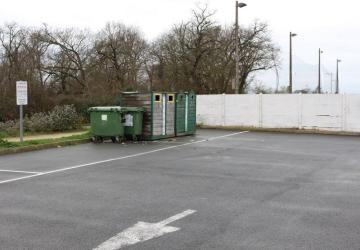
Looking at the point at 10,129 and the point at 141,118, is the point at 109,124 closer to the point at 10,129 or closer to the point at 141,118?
the point at 141,118

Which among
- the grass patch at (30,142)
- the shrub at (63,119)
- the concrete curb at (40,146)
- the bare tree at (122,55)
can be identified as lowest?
the concrete curb at (40,146)

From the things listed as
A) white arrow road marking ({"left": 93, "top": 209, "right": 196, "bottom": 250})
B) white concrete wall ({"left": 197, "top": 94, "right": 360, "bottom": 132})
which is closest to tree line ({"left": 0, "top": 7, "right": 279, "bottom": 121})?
white concrete wall ({"left": 197, "top": 94, "right": 360, "bottom": 132})

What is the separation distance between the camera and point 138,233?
5.77 m

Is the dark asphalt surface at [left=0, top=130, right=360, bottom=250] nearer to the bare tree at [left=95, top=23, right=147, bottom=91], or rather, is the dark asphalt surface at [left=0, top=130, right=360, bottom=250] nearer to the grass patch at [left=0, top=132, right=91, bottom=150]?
the grass patch at [left=0, top=132, right=91, bottom=150]

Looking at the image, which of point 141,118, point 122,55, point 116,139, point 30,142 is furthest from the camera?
point 122,55

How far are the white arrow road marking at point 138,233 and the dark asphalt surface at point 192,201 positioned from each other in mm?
116

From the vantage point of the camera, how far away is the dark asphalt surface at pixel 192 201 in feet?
18.3

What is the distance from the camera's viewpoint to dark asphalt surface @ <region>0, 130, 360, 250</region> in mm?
5586

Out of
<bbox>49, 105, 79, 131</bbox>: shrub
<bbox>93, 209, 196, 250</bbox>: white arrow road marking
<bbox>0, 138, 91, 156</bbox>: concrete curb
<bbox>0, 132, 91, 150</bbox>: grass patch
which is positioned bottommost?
<bbox>93, 209, 196, 250</bbox>: white arrow road marking

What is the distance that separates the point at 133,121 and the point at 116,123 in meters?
0.60

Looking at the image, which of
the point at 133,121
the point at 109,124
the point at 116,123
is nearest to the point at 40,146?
the point at 109,124

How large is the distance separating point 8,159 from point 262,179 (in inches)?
264

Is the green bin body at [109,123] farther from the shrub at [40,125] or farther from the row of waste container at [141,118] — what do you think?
the shrub at [40,125]

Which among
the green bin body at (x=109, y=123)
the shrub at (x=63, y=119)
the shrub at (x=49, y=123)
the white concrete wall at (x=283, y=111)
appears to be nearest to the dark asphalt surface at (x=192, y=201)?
the green bin body at (x=109, y=123)
